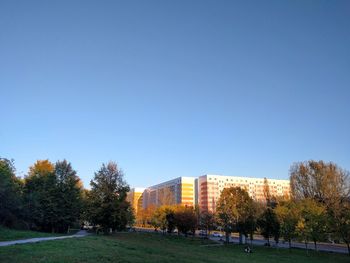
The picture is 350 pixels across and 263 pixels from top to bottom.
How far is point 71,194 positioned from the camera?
56.6m

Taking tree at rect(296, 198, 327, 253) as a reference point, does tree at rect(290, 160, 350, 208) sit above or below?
above

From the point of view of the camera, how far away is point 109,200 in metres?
48.4

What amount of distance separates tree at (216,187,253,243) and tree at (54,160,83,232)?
26083 millimetres

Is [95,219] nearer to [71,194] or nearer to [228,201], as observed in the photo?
[71,194]

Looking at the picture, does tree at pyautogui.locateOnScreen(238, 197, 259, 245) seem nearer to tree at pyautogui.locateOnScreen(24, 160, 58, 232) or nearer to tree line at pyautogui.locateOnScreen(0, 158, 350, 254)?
tree line at pyautogui.locateOnScreen(0, 158, 350, 254)

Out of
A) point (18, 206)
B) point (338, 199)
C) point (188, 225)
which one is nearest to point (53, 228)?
point (18, 206)

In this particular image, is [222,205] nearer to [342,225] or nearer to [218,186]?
Answer: [342,225]

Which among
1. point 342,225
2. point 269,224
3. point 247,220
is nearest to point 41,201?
point 247,220

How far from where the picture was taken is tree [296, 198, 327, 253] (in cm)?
3797

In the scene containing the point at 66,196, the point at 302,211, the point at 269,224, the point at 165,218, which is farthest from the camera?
the point at 165,218

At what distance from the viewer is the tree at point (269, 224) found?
153 feet

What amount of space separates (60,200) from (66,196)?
1193 millimetres

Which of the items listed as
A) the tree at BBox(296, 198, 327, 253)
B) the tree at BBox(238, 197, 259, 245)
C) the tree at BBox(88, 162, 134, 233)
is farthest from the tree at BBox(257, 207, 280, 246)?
the tree at BBox(88, 162, 134, 233)

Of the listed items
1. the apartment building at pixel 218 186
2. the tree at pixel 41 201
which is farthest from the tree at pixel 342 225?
the apartment building at pixel 218 186
